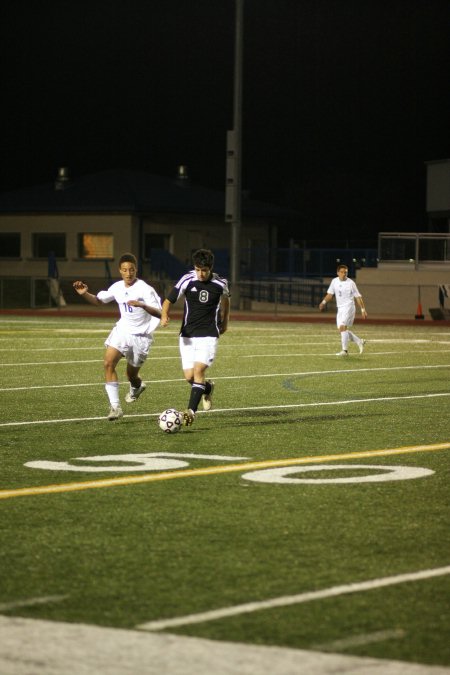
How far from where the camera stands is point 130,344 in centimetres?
1398

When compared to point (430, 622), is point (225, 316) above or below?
above

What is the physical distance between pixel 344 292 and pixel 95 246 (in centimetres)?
3335

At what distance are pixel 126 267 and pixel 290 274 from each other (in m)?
39.6

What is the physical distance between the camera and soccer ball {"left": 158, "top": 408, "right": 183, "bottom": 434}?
40.5 ft

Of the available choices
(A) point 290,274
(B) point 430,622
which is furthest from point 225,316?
(A) point 290,274

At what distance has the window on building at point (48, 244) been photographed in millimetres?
58188

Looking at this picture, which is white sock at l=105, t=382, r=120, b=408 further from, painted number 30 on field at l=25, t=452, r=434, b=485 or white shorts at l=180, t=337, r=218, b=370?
painted number 30 on field at l=25, t=452, r=434, b=485

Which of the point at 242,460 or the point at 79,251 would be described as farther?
the point at 79,251

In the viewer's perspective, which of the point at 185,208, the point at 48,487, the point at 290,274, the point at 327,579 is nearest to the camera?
the point at 327,579

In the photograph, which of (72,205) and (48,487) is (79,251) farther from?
(48,487)

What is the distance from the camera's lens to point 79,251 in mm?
57469

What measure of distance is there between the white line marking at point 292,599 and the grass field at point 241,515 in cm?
1

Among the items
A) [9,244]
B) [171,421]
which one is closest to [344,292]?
[171,421]

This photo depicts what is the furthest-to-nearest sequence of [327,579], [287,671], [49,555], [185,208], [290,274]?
[185,208] < [290,274] < [49,555] < [327,579] < [287,671]
